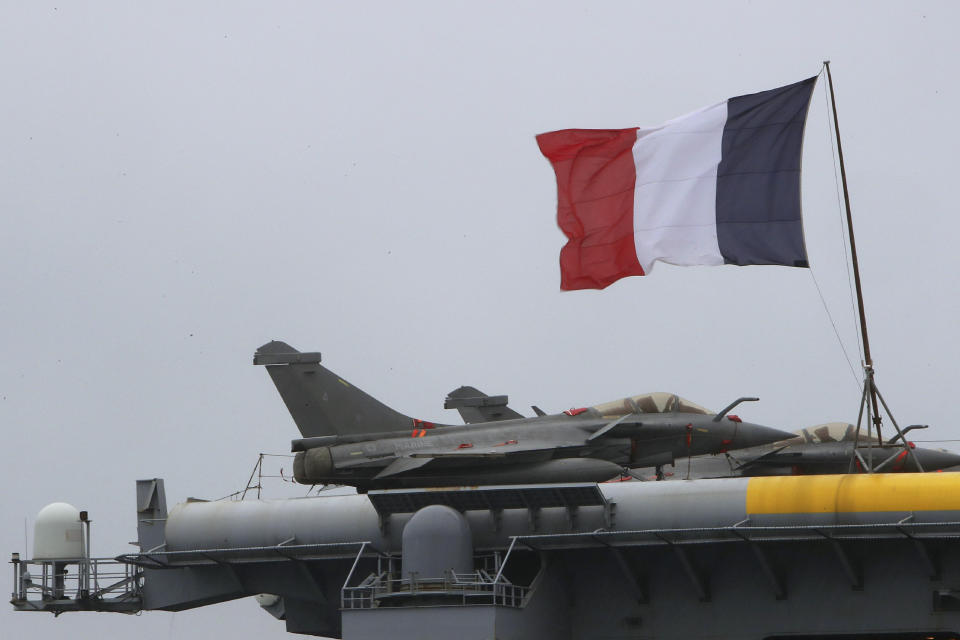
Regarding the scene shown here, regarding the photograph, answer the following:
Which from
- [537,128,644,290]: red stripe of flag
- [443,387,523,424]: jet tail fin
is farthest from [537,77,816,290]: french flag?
[443,387,523,424]: jet tail fin

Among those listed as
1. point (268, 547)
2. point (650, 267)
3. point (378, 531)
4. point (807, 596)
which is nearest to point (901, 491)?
point (807, 596)

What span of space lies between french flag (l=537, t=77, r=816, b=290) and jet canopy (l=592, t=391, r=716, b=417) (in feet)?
19.3

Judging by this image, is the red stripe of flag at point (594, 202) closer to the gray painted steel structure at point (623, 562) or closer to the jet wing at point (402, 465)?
the gray painted steel structure at point (623, 562)

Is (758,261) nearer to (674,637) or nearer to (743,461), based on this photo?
(674,637)

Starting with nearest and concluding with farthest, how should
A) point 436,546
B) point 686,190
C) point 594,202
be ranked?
1. point 436,546
2. point 686,190
3. point 594,202

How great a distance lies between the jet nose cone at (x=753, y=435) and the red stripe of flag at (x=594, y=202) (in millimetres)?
7215

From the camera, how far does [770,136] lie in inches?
1198

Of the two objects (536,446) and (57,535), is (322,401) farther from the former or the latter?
(57,535)

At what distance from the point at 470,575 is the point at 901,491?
8.72 m

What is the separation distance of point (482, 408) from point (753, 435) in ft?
46.3

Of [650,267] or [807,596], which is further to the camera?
[650,267]

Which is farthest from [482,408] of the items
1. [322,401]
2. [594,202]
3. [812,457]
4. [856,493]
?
[856,493]

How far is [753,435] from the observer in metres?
36.0

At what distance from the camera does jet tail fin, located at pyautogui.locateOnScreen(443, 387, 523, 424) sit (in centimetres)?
4800
